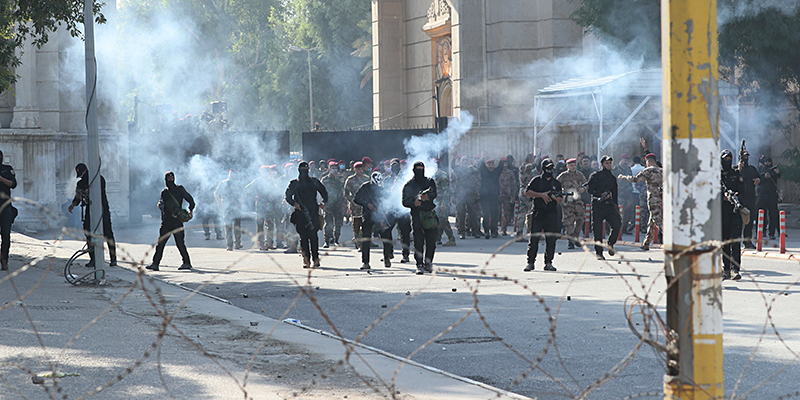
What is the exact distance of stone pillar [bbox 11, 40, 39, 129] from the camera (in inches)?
1021

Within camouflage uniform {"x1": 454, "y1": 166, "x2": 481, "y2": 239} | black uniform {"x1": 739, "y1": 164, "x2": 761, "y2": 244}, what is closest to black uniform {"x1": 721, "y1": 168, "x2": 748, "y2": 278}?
black uniform {"x1": 739, "y1": 164, "x2": 761, "y2": 244}

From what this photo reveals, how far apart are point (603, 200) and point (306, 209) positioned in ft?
16.5

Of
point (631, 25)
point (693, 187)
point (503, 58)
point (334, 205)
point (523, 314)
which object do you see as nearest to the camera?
point (693, 187)

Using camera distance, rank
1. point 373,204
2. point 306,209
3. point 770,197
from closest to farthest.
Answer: point 306,209
point 373,204
point 770,197

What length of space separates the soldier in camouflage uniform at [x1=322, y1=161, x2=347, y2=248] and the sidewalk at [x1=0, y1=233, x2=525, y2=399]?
8.10 meters

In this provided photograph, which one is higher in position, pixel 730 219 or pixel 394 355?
pixel 730 219

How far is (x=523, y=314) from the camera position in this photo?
31.9 feet

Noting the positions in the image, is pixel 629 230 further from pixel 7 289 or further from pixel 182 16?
pixel 182 16

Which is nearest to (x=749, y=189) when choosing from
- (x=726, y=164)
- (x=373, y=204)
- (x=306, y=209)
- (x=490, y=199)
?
(x=726, y=164)

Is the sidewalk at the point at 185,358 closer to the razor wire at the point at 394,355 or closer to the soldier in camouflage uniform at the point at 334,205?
the razor wire at the point at 394,355

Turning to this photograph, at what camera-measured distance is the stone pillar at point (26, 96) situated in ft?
85.1

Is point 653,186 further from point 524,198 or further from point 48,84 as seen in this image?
point 48,84

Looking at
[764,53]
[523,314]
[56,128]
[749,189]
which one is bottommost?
[523,314]

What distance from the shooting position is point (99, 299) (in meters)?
11.4
